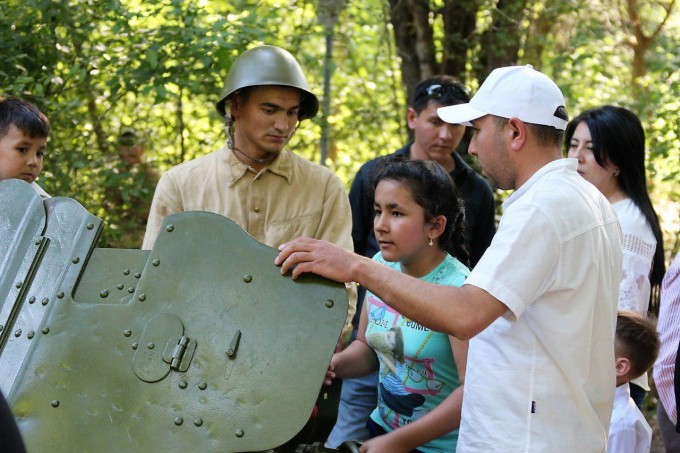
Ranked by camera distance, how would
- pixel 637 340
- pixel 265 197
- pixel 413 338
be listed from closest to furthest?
pixel 413 338
pixel 637 340
pixel 265 197

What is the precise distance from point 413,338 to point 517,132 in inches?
30.3

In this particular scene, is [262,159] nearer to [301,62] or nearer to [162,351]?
[162,351]

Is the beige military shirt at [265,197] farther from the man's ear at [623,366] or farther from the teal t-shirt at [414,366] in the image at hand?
the man's ear at [623,366]

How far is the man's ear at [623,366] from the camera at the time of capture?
373 cm

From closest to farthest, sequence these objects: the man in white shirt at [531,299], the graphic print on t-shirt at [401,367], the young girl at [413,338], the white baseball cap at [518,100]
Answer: the man in white shirt at [531,299]
the white baseball cap at [518,100]
the young girl at [413,338]
the graphic print on t-shirt at [401,367]

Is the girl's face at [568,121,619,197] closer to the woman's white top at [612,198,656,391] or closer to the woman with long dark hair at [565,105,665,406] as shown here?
the woman with long dark hair at [565,105,665,406]

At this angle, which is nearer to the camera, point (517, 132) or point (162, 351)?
point (162, 351)

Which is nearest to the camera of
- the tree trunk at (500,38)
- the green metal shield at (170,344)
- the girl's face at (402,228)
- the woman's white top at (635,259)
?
the green metal shield at (170,344)

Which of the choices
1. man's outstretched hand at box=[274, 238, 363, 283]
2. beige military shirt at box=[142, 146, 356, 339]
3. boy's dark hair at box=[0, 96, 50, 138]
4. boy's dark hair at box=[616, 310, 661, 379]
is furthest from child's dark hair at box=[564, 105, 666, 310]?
boy's dark hair at box=[0, 96, 50, 138]

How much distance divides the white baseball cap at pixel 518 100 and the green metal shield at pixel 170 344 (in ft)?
2.45

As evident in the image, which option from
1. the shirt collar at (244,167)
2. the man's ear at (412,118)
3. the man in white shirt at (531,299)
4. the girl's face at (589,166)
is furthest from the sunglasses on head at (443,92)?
the man in white shirt at (531,299)

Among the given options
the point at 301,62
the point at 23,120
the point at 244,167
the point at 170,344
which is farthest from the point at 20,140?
the point at 301,62

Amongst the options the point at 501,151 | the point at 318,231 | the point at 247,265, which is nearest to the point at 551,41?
the point at 318,231

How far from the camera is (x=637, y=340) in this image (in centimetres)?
370
